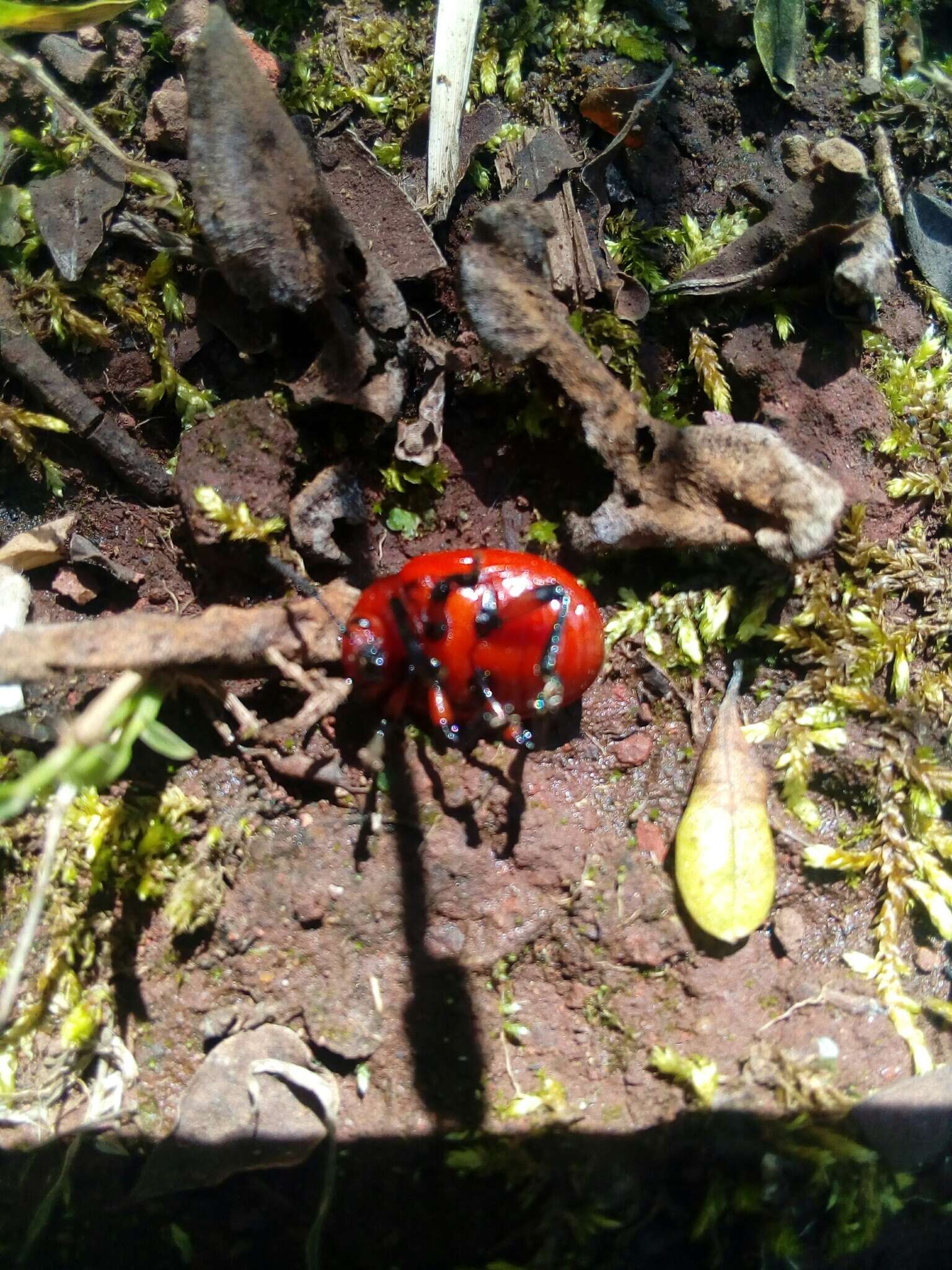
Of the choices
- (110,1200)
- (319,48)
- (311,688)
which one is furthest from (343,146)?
(110,1200)


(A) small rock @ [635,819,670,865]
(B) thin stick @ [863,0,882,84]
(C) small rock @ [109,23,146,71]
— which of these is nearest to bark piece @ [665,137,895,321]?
(B) thin stick @ [863,0,882,84]

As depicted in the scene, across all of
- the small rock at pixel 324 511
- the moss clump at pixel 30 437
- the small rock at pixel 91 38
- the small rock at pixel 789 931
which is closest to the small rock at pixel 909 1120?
the small rock at pixel 789 931

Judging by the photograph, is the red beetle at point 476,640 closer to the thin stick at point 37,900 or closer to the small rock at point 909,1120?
the thin stick at point 37,900

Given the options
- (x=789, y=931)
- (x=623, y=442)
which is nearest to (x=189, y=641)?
(x=623, y=442)

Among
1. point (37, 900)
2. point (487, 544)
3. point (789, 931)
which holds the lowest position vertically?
point (789, 931)

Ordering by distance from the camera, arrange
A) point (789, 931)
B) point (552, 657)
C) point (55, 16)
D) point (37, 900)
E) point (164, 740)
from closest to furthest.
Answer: point (37, 900) < point (164, 740) < point (55, 16) < point (552, 657) < point (789, 931)

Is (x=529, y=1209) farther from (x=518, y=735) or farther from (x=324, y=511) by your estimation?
(x=324, y=511)
